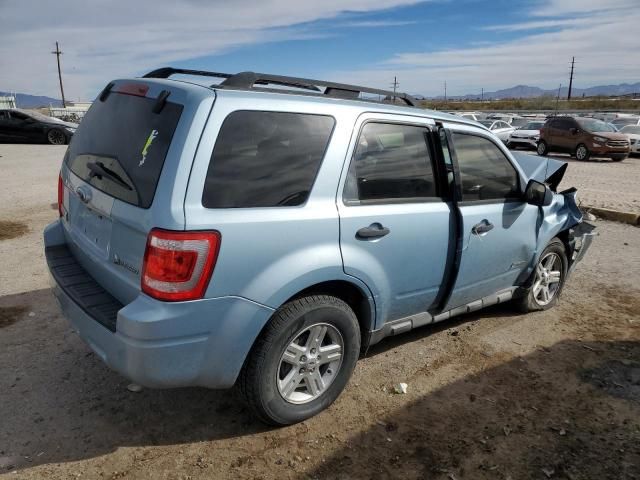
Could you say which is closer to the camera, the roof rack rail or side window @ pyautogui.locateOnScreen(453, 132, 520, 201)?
the roof rack rail

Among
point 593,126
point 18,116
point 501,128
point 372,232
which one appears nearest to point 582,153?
A: point 593,126

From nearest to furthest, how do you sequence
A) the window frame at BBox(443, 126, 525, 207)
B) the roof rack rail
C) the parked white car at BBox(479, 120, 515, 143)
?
the roof rack rail → the window frame at BBox(443, 126, 525, 207) → the parked white car at BBox(479, 120, 515, 143)

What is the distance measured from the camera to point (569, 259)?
5.02 meters

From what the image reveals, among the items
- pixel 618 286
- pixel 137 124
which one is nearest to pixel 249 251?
pixel 137 124

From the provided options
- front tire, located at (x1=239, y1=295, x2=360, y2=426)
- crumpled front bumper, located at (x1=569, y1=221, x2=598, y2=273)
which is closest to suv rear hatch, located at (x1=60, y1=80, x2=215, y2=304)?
front tire, located at (x1=239, y1=295, x2=360, y2=426)

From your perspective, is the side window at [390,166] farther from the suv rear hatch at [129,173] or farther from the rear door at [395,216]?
the suv rear hatch at [129,173]

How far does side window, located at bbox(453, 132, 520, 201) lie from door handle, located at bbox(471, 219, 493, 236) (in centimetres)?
19

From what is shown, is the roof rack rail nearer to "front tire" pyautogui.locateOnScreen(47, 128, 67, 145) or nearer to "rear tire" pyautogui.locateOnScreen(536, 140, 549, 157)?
"front tire" pyautogui.locateOnScreen(47, 128, 67, 145)

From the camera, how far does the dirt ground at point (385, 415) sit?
273 centimetres

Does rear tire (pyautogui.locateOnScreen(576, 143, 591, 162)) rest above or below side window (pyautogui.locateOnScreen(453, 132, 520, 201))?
below

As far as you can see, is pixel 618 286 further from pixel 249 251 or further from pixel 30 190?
pixel 30 190

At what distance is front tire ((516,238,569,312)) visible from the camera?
4.68 meters

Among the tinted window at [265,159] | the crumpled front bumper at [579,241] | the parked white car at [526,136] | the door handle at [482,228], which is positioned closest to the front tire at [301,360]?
the tinted window at [265,159]

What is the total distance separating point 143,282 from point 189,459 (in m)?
1.03
